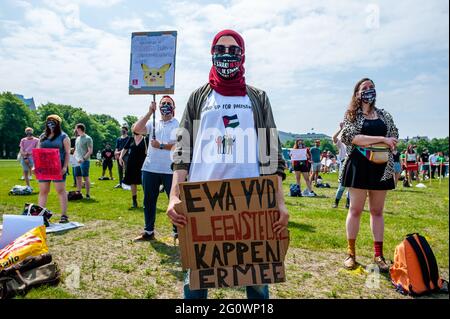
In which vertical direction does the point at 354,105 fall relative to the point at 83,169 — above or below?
above

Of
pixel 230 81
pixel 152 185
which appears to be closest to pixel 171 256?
pixel 152 185

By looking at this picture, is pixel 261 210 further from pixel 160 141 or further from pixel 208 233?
pixel 160 141

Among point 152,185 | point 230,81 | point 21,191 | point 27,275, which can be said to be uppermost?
point 230,81

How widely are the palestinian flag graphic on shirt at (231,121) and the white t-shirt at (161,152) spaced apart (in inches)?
122

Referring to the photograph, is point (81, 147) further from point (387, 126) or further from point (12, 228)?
point (387, 126)

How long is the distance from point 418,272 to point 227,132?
9.46 ft

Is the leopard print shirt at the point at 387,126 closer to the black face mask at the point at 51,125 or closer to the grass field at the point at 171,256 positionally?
the grass field at the point at 171,256

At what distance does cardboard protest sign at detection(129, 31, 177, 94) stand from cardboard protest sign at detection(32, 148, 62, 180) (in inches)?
105

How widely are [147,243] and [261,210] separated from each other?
3.85 m

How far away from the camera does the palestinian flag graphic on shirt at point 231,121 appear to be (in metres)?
2.34

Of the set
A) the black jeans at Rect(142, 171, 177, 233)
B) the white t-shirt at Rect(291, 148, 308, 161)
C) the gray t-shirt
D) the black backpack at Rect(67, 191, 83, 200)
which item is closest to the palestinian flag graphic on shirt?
the black jeans at Rect(142, 171, 177, 233)

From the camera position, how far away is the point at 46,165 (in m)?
6.62
